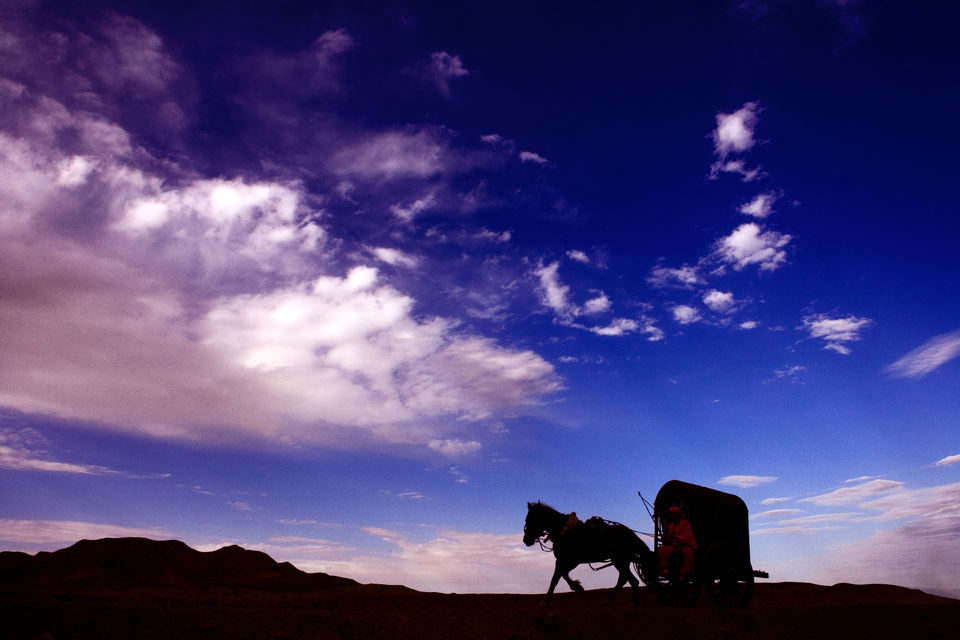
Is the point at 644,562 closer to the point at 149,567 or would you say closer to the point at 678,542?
the point at 678,542

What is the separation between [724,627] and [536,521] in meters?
5.11

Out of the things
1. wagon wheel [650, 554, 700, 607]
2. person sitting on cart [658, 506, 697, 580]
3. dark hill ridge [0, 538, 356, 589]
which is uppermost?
person sitting on cart [658, 506, 697, 580]

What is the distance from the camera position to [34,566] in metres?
22.4

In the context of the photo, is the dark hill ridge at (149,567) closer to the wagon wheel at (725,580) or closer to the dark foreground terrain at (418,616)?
the dark foreground terrain at (418,616)

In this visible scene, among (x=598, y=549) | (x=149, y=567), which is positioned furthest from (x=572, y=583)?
(x=149, y=567)

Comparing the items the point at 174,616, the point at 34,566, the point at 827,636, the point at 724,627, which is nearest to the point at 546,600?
the point at 724,627

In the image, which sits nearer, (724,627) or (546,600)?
(724,627)

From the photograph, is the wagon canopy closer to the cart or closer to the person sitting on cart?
the cart

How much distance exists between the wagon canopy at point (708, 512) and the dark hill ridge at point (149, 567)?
14.2m

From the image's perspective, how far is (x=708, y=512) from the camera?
1468 centimetres

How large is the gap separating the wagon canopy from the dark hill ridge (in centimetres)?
1417

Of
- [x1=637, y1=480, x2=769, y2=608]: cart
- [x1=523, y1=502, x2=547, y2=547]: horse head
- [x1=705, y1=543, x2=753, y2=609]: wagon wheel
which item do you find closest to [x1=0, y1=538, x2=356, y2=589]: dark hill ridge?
[x1=523, y1=502, x2=547, y2=547]: horse head

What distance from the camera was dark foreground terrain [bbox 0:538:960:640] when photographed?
9523 mm

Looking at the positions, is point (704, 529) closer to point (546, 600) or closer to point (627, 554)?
point (627, 554)
